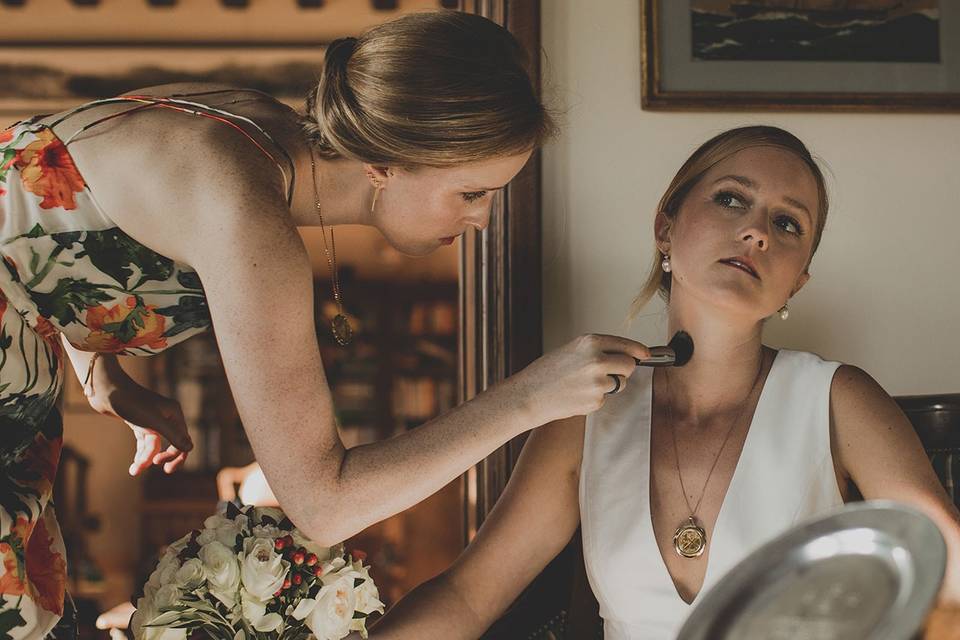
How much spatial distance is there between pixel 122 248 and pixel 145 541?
169 cm

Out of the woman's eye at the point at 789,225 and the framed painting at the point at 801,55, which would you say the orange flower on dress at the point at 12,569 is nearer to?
the woman's eye at the point at 789,225

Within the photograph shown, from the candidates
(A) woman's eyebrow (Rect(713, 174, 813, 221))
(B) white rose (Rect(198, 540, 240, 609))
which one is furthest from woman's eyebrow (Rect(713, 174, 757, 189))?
(B) white rose (Rect(198, 540, 240, 609))

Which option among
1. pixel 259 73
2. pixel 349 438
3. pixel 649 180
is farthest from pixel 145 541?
pixel 649 180

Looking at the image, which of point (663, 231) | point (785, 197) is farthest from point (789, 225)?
point (663, 231)

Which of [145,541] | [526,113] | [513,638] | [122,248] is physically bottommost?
[145,541]

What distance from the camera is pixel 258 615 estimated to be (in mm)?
1257

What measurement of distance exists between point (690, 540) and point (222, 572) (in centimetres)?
67

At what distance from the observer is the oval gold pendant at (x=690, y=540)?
4.68 feet

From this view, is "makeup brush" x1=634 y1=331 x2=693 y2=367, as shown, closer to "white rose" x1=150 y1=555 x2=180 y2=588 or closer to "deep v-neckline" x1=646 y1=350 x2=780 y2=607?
"deep v-neckline" x1=646 y1=350 x2=780 y2=607

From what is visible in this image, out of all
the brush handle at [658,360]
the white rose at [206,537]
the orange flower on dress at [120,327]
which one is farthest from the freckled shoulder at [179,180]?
the brush handle at [658,360]

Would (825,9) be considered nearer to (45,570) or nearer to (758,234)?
(758,234)

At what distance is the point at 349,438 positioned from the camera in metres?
2.48

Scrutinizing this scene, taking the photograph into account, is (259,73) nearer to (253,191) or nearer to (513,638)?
(253,191)

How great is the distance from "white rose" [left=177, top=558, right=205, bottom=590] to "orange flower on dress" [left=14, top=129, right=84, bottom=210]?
1.60ft
